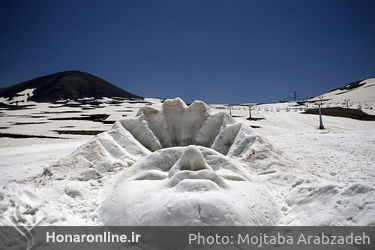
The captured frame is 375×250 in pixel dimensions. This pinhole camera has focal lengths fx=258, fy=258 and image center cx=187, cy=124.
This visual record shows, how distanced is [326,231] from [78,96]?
90295 mm

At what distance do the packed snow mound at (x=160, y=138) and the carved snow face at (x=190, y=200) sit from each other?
169cm

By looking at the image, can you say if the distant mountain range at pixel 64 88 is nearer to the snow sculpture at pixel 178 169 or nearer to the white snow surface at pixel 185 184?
the snow sculpture at pixel 178 169

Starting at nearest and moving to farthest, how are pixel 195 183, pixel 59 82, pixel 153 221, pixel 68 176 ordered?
pixel 153 221, pixel 195 183, pixel 68 176, pixel 59 82

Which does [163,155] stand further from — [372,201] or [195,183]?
[372,201]

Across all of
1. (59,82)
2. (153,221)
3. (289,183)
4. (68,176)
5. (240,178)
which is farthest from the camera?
(59,82)

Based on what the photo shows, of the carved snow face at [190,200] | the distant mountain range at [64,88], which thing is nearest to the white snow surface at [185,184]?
the carved snow face at [190,200]

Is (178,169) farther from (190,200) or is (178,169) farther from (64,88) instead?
(64,88)

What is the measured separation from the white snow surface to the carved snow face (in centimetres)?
1

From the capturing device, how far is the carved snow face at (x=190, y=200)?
329 centimetres

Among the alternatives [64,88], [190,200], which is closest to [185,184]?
[190,200]

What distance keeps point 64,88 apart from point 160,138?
9137cm

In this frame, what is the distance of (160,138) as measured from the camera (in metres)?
7.68

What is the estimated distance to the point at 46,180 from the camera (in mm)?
5570

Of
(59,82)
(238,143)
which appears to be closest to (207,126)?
(238,143)
